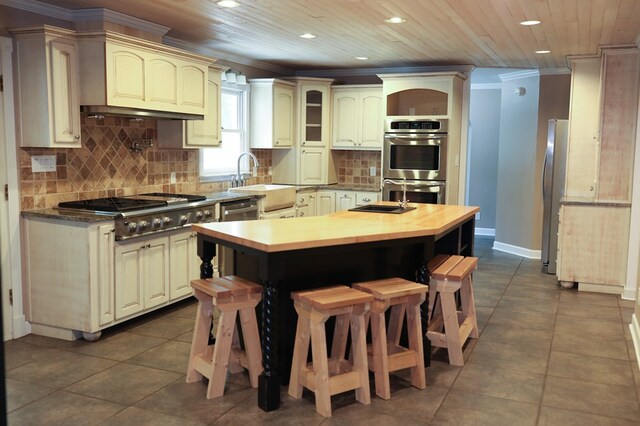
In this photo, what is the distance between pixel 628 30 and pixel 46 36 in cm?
448

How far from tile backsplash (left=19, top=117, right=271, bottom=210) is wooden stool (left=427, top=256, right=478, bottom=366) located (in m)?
2.71

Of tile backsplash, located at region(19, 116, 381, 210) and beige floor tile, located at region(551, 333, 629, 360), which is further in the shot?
tile backsplash, located at region(19, 116, 381, 210)

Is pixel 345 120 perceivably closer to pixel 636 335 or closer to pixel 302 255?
pixel 636 335

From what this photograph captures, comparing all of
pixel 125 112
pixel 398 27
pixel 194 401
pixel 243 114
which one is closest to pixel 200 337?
pixel 194 401

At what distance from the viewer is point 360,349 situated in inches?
124

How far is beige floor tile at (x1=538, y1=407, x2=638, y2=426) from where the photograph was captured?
9.85 feet

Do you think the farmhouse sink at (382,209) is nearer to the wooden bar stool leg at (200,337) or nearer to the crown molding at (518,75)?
the wooden bar stool leg at (200,337)

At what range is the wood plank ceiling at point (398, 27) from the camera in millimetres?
4102

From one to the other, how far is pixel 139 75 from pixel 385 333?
8.87ft

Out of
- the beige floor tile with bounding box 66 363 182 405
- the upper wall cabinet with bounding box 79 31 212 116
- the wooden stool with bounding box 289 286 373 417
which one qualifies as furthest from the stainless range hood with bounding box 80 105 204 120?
the wooden stool with bounding box 289 286 373 417

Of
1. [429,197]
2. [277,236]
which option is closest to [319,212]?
[429,197]

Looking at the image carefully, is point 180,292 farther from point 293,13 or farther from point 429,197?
point 429,197

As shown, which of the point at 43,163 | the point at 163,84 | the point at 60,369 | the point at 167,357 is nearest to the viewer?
the point at 60,369

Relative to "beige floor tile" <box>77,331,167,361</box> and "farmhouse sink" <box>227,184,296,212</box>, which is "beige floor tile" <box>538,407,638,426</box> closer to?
"beige floor tile" <box>77,331,167,361</box>
